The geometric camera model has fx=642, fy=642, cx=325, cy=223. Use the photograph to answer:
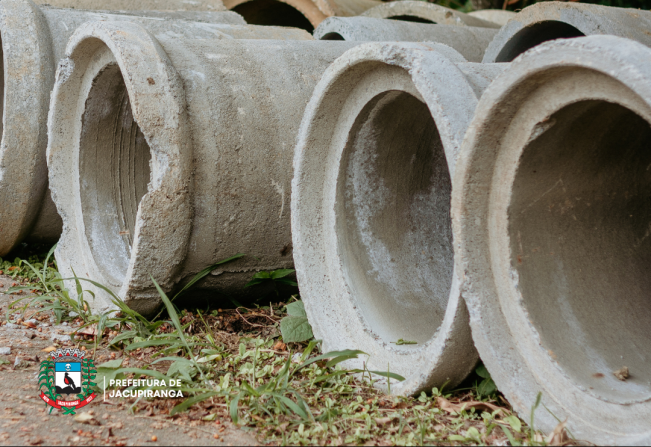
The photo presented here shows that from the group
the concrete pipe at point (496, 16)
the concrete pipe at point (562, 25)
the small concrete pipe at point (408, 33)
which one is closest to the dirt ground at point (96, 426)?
the concrete pipe at point (562, 25)

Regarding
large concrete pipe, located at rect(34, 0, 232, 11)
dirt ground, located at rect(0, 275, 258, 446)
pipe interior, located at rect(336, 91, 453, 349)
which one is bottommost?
dirt ground, located at rect(0, 275, 258, 446)

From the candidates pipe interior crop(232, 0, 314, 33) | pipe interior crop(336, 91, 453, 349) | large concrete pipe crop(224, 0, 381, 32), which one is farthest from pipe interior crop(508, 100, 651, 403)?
pipe interior crop(232, 0, 314, 33)

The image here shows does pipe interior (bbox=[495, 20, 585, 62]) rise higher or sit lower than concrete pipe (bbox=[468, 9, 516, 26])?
lower

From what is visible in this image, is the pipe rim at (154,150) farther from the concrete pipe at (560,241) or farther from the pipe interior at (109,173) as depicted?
the concrete pipe at (560,241)

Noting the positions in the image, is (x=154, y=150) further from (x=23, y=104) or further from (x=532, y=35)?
(x=532, y=35)

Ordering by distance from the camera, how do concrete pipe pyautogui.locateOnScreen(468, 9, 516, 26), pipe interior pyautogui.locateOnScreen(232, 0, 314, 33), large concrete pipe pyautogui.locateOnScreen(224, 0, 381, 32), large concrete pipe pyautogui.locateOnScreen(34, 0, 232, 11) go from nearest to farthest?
large concrete pipe pyautogui.locateOnScreen(34, 0, 232, 11)
large concrete pipe pyautogui.locateOnScreen(224, 0, 381, 32)
pipe interior pyautogui.locateOnScreen(232, 0, 314, 33)
concrete pipe pyautogui.locateOnScreen(468, 9, 516, 26)

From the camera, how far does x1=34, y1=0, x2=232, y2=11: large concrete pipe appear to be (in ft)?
15.4

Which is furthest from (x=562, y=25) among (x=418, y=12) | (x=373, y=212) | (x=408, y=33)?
(x=373, y=212)

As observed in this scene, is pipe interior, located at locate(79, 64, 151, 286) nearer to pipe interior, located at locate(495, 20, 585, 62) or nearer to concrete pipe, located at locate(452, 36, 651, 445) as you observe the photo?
concrete pipe, located at locate(452, 36, 651, 445)

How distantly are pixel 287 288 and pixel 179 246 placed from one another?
2.27 feet

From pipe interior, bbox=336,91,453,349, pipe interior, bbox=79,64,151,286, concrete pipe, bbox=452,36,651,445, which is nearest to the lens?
concrete pipe, bbox=452,36,651,445

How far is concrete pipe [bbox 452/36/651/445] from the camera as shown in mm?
1755

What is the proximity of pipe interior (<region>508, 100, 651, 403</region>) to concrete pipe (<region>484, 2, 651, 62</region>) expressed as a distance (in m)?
1.17

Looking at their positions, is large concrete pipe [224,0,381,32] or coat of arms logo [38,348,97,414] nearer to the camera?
coat of arms logo [38,348,97,414]
